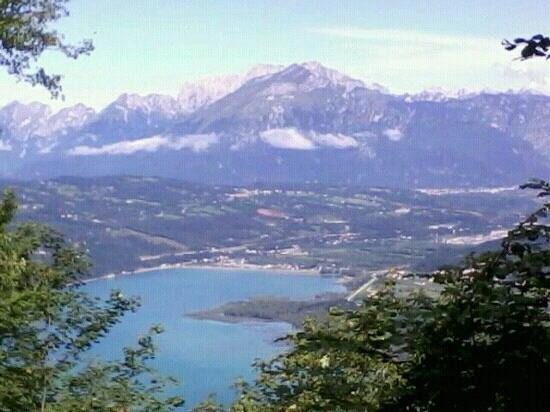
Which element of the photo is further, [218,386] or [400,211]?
[400,211]

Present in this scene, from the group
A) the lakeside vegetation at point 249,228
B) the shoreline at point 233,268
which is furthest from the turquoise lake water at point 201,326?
the lakeside vegetation at point 249,228

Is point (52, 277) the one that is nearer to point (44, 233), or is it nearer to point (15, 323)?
point (44, 233)

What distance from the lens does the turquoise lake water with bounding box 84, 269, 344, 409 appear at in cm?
3425

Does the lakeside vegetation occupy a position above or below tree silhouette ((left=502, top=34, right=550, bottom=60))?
below

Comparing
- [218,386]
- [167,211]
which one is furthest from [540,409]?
[167,211]

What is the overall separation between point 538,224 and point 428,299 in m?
0.69

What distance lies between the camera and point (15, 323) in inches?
279

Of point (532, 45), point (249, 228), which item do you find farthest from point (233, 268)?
point (532, 45)

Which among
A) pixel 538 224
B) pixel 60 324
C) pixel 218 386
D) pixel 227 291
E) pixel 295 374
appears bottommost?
pixel 227 291

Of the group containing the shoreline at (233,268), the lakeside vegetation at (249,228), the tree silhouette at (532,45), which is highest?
the tree silhouette at (532,45)

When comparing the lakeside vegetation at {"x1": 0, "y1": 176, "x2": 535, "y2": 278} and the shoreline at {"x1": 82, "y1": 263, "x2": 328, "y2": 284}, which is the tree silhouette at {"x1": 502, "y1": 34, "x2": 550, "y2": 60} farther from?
the shoreline at {"x1": 82, "y1": 263, "x2": 328, "y2": 284}

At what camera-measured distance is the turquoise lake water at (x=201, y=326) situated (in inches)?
1348

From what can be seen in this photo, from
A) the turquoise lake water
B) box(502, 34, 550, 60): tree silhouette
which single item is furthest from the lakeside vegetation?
box(502, 34, 550, 60): tree silhouette

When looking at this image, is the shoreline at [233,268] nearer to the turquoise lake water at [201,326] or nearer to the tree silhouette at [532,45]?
the turquoise lake water at [201,326]
